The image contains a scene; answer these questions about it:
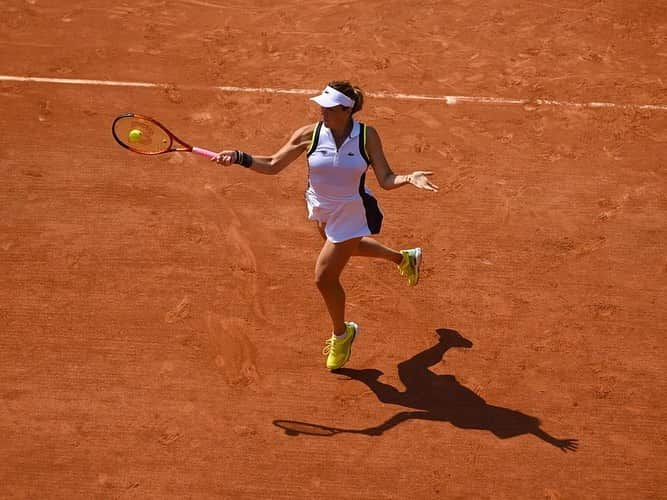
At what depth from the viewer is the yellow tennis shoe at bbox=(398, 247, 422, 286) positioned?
7.06 m

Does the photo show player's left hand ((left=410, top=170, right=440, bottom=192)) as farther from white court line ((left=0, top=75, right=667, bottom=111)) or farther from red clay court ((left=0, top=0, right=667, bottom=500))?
white court line ((left=0, top=75, right=667, bottom=111))

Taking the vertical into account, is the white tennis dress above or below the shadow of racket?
above

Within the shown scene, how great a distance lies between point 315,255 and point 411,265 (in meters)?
1.01

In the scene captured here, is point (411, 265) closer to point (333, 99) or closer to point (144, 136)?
point (333, 99)

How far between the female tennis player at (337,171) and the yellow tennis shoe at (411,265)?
0.59 meters

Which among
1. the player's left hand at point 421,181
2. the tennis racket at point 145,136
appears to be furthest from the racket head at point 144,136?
the player's left hand at point 421,181

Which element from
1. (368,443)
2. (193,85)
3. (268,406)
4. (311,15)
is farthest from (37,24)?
(368,443)

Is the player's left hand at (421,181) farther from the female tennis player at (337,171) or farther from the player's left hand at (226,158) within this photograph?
the player's left hand at (226,158)

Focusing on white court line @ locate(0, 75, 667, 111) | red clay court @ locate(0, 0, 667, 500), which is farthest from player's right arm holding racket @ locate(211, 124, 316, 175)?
white court line @ locate(0, 75, 667, 111)

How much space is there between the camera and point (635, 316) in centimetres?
721

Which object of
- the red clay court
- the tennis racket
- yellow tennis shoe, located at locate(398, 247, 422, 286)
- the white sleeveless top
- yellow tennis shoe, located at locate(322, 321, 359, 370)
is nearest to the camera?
the white sleeveless top

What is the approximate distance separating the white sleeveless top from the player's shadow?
1474 millimetres

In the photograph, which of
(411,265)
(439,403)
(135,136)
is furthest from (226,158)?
(439,403)

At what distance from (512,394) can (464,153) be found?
2.94 m
